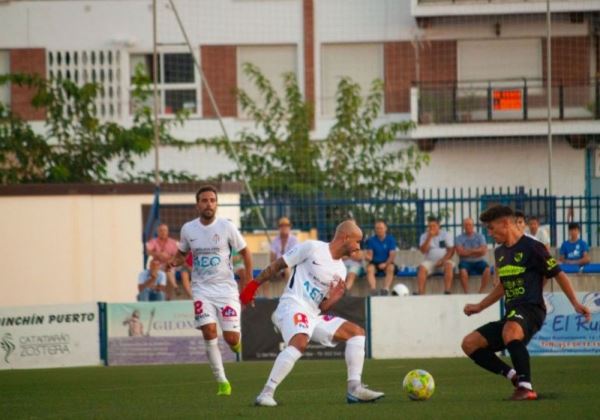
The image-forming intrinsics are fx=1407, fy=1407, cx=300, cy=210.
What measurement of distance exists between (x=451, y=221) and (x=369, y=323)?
5.77 meters

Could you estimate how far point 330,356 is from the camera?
22.9 m

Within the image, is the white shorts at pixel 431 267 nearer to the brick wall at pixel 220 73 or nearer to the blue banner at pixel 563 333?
the blue banner at pixel 563 333

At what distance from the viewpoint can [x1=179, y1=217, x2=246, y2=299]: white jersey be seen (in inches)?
587

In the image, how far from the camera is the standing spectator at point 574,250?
81.1 ft

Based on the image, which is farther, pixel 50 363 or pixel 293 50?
pixel 293 50

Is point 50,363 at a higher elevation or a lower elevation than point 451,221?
lower

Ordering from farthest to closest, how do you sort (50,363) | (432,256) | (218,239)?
(432,256) → (50,363) → (218,239)

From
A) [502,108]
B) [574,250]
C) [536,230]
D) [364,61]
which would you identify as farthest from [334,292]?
[364,61]

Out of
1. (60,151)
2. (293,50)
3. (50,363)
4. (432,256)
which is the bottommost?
(50,363)

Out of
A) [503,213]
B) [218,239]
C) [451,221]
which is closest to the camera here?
[503,213]

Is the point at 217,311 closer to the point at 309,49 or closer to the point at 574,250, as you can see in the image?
the point at 574,250

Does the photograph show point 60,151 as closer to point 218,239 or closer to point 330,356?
point 330,356

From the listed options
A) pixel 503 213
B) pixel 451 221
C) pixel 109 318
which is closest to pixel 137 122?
pixel 451 221

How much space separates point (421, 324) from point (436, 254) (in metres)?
2.59
